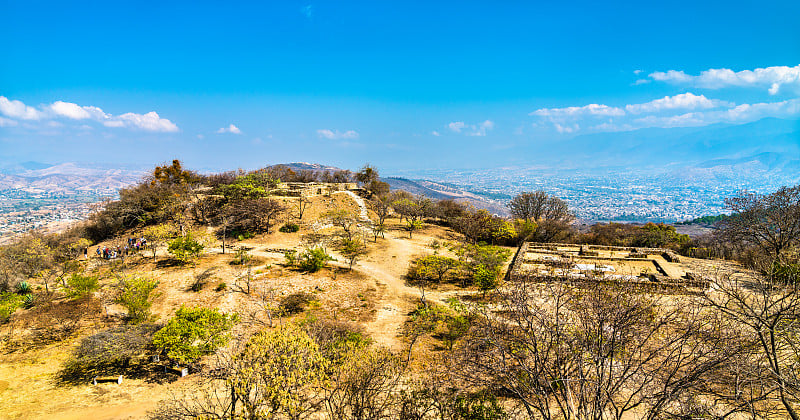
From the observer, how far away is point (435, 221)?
48594 millimetres

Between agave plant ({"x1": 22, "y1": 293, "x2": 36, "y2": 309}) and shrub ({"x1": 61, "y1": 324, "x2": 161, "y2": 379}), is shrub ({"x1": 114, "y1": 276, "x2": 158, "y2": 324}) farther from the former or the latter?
agave plant ({"x1": 22, "y1": 293, "x2": 36, "y2": 309})

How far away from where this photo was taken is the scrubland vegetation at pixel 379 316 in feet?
29.0

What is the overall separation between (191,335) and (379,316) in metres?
9.69

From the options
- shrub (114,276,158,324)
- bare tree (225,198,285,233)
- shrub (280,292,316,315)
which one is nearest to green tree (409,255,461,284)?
shrub (280,292,316,315)

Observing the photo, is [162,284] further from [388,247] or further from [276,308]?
[388,247]

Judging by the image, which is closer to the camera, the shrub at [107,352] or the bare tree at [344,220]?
the shrub at [107,352]

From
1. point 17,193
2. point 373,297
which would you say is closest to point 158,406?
point 373,297

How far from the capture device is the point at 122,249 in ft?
94.3

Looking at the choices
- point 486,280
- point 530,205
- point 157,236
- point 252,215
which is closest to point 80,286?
point 157,236

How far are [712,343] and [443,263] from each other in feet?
54.1

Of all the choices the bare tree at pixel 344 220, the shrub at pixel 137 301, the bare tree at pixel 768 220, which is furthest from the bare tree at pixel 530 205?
the shrub at pixel 137 301

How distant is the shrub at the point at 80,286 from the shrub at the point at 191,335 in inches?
422

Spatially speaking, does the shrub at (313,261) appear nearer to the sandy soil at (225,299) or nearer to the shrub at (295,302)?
the sandy soil at (225,299)

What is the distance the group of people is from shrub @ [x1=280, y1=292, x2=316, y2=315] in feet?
58.8
